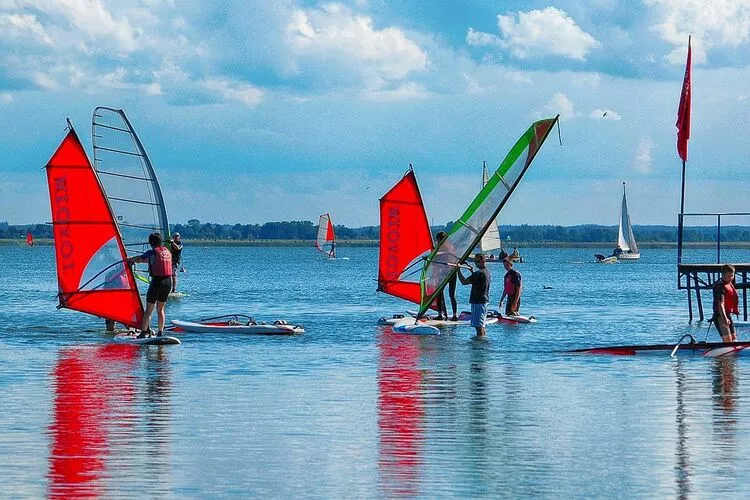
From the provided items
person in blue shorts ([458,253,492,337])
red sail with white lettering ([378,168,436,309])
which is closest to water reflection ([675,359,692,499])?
person in blue shorts ([458,253,492,337])

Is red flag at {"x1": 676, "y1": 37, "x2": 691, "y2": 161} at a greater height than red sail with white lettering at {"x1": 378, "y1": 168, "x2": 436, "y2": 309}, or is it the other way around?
red flag at {"x1": 676, "y1": 37, "x2": 691, "y2": 161}

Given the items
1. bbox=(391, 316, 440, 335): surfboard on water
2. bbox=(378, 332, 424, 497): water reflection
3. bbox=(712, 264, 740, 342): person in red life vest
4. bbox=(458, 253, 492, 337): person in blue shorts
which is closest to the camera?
bbox=(378, 332, 424, 497): water reflection

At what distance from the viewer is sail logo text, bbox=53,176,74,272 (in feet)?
80.7

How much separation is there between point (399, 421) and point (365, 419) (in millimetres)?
419

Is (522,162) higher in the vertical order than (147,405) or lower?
higher

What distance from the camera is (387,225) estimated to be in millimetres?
33062

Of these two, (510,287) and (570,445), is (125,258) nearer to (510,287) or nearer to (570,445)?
(510,287)

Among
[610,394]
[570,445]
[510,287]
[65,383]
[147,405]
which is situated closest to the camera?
[570,445]

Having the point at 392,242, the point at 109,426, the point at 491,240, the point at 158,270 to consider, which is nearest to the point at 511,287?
the point at 392,242

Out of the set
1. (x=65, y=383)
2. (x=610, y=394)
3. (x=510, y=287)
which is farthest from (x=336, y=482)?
(x=510, y=287)

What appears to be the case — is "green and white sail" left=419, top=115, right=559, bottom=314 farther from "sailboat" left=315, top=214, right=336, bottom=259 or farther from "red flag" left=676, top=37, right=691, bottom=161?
"sailboat" left=315, top=214, right=336, bottom=259

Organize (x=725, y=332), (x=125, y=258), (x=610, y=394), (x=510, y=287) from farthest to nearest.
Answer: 1. (x=510, y=287)
2. (x=125, y=258)
3. (x=725, y=332)
4. (x=610, y=394)

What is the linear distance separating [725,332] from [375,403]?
8295 millimetres

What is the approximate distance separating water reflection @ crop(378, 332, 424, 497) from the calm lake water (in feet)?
0.10
